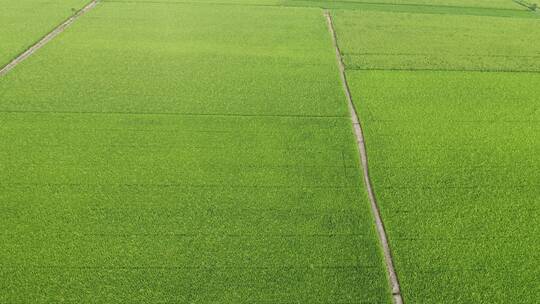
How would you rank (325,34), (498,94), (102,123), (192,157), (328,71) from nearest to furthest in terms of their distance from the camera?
(192,157) → (102,123) → (498,94) → (328,71) → (325,34)

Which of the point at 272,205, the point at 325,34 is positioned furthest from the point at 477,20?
the point at 272,205

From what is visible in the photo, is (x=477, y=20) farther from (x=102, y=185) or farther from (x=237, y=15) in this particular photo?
(x=102, y=185)

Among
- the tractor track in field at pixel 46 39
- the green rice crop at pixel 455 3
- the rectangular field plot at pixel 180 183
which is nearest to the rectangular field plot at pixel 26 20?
the tractor track in field at pixel 46 39

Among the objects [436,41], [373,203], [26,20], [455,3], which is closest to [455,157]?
[373,203]

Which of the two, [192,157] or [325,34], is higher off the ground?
[325,34]

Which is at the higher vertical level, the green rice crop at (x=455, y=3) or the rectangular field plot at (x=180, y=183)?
the green rice crop at (x=455, y=3)

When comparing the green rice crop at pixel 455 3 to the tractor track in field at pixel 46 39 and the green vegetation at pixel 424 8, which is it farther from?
the tractor track in field at pixel 46 39
